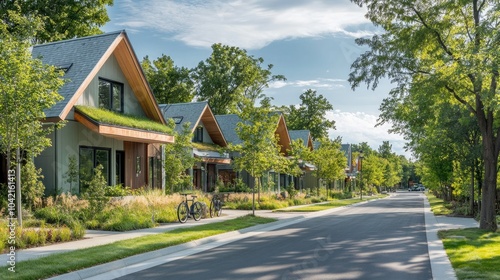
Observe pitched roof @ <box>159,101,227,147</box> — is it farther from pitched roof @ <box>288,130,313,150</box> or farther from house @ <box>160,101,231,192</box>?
pitched roof @ <box>288,130,313,150</box>

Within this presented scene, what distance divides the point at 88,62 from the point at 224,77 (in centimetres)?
4048

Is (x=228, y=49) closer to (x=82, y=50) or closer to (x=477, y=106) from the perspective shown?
(x=82, y=50)

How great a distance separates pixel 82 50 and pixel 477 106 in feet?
53.3

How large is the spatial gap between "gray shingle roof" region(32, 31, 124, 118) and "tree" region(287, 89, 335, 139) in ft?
184

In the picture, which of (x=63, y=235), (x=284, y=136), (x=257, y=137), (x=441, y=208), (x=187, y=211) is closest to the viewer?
(x=63, y=235)

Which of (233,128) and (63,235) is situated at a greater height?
(233,128)

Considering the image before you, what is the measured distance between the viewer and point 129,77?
76.8 ft

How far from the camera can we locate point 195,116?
3394 cm

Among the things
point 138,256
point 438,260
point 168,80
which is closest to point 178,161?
point 138,256

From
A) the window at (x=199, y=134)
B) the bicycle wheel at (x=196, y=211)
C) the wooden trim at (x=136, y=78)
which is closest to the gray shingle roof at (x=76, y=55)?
the wooden trim at (x=136, y=78)

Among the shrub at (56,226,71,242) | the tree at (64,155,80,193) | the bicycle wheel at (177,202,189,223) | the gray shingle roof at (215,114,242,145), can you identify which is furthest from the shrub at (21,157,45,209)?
the gray shingle roof at (215,114,242,145)

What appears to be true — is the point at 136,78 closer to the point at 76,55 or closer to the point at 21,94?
the point at 76,55

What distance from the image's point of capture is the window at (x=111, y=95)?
2185 cm

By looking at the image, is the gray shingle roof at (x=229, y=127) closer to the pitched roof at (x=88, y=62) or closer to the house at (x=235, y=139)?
the house at (x=235, y=139)
